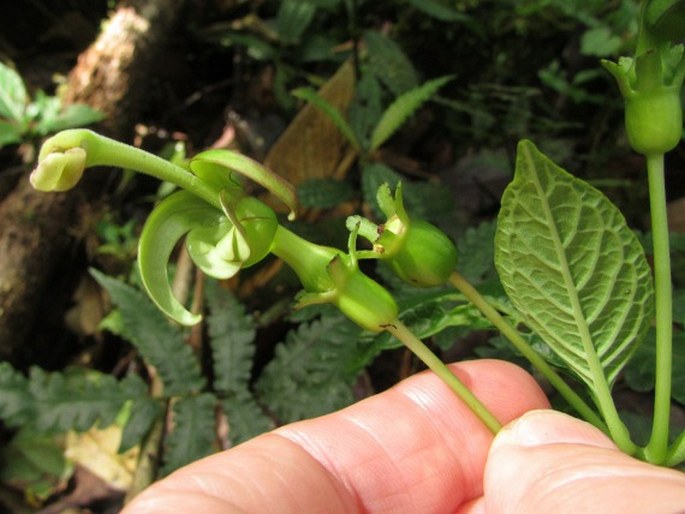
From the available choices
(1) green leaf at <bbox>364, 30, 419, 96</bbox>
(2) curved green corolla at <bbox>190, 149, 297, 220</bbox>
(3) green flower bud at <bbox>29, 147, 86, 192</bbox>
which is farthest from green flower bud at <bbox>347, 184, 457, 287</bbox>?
(1) green leaf at <bbox>364, 30, 419, 96</bbox>

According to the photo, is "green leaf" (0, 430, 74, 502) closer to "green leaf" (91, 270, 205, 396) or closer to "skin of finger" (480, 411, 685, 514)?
"green leaf" (91, 270, 205, 396)

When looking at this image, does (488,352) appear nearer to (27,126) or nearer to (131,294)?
(131,294)

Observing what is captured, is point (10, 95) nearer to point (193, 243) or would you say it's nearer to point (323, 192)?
point (323, 192)

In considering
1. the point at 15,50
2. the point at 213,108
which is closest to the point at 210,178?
the point at 213,108

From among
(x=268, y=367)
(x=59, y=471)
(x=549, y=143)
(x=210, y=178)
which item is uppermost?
(x=210, y=178)

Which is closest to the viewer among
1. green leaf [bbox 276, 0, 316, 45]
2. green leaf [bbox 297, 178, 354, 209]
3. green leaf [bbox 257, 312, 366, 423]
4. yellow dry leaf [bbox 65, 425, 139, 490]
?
green leaf [bbox 257, 312, 366, 423]

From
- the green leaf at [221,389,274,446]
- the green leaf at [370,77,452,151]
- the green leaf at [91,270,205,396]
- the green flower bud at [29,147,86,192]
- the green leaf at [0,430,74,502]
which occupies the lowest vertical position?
the green leaf at [0,430,74,502]
